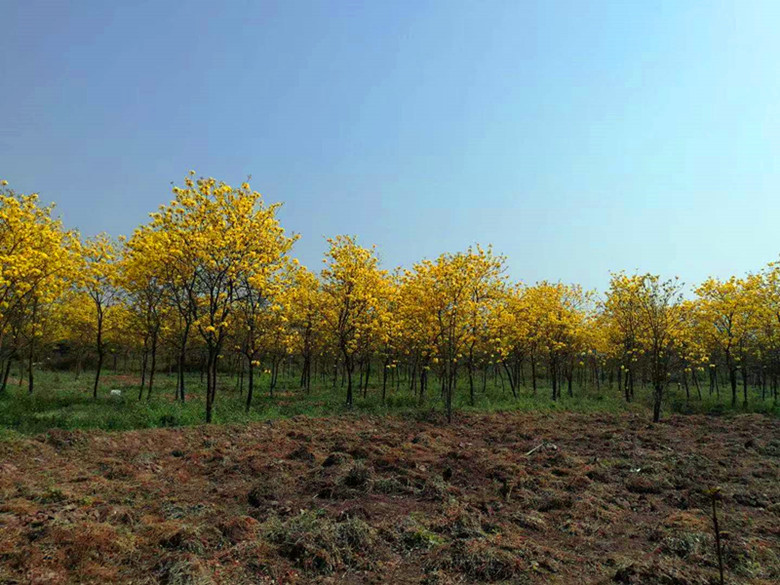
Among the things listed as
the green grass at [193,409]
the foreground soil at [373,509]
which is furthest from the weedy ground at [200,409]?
the foreground soil at [373,509]

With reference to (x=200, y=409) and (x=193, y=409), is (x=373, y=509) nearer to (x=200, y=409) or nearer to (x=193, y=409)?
(x=193, y=409)

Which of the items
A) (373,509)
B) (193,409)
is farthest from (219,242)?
(373,509)

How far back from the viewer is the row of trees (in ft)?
46.5

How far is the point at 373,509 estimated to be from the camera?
7625mm

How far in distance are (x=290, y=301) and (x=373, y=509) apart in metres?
13.3

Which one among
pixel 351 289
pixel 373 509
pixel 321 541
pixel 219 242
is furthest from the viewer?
pixel 351 289

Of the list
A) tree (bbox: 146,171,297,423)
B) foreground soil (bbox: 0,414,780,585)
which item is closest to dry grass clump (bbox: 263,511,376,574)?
foreground soil (bbox: 0,414,780,585)

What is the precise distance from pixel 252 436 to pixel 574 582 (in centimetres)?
973

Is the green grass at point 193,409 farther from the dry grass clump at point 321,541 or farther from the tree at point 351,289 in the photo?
the dry grass clump at point 321,541

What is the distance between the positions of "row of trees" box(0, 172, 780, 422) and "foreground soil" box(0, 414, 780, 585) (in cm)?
458

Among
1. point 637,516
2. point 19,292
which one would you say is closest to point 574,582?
point 637,516

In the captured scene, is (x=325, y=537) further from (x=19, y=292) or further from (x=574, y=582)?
(x=19, y=292)

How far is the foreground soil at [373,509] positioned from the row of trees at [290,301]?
4.58 meters

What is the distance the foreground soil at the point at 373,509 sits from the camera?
18.3 feet
